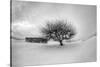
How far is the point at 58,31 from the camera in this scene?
223 cm

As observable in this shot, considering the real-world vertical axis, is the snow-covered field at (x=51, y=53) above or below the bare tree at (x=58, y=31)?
below

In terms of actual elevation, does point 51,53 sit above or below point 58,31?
below

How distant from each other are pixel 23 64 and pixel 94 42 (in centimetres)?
122

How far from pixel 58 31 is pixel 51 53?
36 centimetres

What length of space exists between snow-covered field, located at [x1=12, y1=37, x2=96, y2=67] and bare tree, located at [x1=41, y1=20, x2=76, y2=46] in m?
0.11

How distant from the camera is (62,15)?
2.25m

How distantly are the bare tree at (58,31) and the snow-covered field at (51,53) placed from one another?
109 mm

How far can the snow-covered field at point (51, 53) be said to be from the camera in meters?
2.10

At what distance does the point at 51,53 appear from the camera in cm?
223

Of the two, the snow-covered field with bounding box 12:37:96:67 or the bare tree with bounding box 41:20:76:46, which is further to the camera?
the bare tree with bounding box 41:20:76:46

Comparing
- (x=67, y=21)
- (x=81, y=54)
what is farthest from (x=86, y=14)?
(x=81, y=54)

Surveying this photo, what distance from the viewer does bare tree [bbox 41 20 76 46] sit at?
7.23ft
